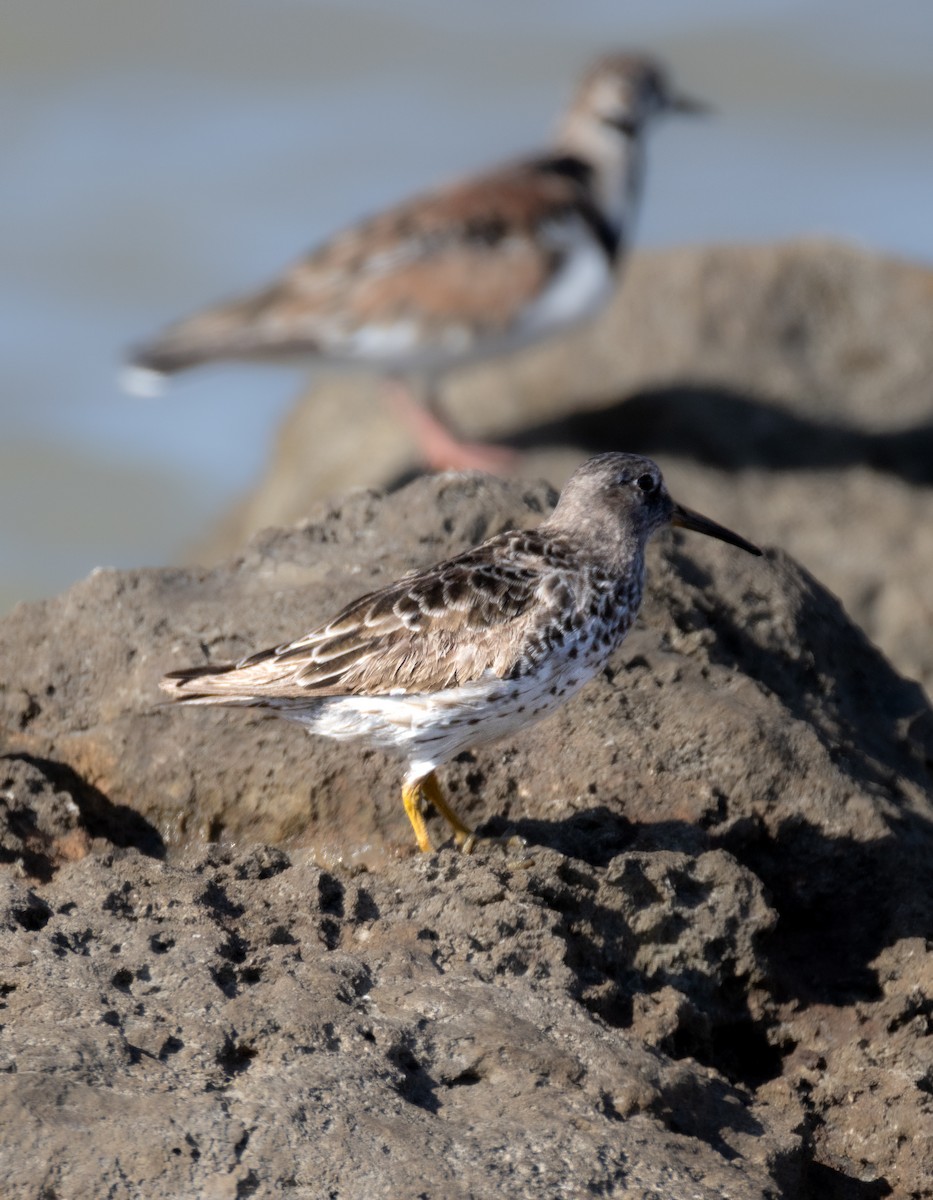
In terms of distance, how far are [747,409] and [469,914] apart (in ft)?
29.6

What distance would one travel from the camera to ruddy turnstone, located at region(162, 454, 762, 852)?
6.32 m

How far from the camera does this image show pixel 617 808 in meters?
6.69

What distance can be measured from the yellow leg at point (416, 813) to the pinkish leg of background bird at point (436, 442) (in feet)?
24.1

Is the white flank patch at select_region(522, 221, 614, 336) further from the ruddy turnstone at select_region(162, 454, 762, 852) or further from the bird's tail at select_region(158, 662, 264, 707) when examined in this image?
the bird's tail at select_region(158, 662, 264, 707)

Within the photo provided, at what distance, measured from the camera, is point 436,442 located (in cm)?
1434

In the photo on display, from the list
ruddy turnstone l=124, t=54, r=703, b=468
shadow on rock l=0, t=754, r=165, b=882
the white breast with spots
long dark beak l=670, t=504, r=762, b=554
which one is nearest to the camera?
the white breast with spots

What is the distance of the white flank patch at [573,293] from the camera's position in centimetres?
1407

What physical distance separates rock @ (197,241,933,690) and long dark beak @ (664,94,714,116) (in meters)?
1.89

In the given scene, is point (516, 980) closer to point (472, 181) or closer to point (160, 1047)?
point (160, 1047)

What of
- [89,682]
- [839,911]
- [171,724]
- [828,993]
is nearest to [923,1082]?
[828,993]

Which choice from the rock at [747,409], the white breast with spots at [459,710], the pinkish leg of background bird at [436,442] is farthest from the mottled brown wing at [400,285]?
the white breast with spots at [459,710]

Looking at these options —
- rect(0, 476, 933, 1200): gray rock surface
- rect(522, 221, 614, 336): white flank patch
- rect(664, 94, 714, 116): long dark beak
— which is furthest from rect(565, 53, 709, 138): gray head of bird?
rect(0, 476, 933, 1200): gray rock surface

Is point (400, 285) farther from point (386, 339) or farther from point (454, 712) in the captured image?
point (454, 712)

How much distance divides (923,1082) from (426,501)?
3238 millimetres
